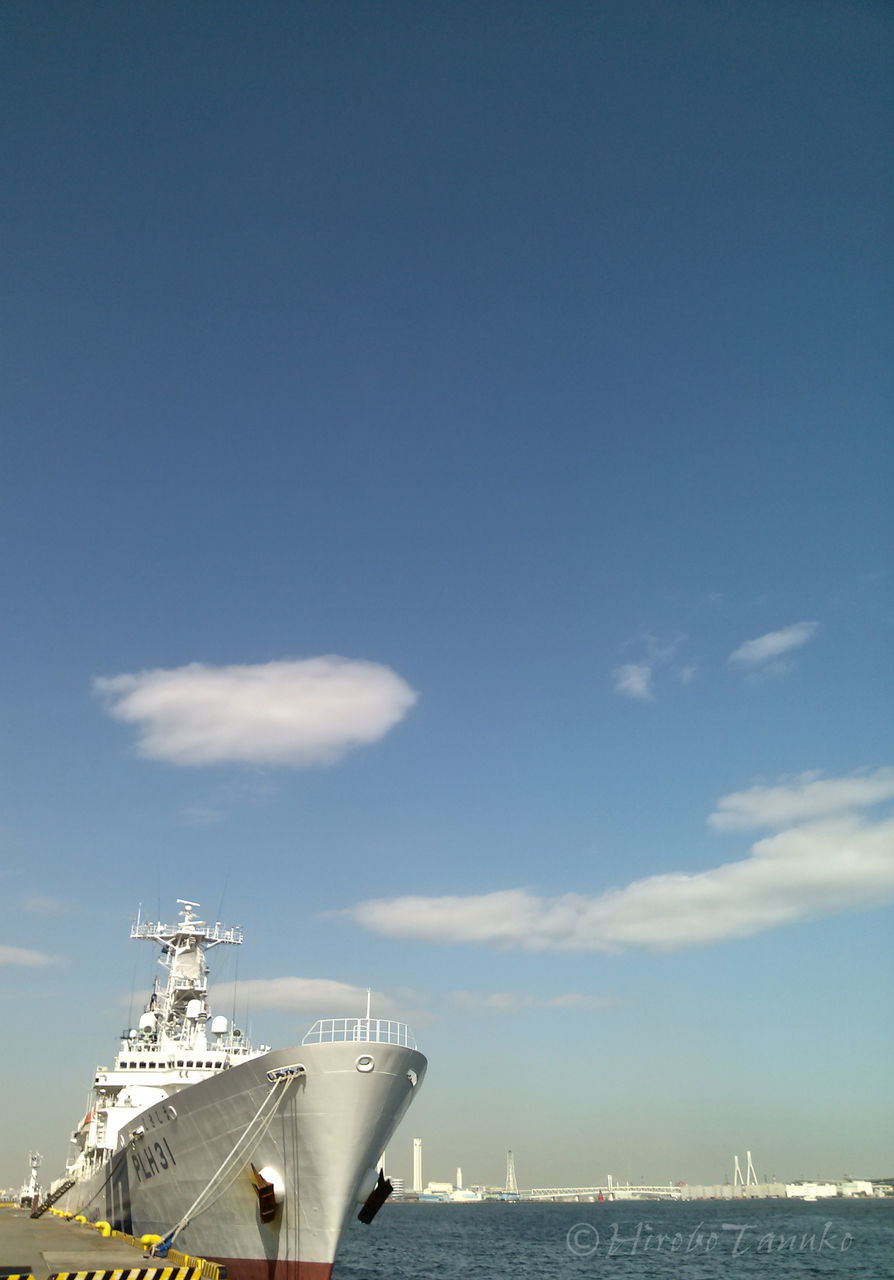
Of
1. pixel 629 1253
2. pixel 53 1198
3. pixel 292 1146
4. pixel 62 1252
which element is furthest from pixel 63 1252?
pixel 629 1253

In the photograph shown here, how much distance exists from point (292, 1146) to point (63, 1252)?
6454 mm

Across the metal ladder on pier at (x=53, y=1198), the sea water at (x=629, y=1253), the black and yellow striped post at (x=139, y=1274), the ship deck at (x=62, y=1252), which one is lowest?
the sea water at (x=629, y=1253)

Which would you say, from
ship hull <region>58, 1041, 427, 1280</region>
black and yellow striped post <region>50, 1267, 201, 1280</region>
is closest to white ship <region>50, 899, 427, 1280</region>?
ship hull <region>58, 1041, 427, 1280</region>

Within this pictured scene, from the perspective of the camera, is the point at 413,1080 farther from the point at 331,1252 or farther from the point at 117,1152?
the point at 117,1152

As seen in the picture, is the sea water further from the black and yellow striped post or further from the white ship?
the black and yellow striped post

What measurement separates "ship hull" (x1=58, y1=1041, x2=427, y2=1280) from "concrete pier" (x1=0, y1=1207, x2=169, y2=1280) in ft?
6.79

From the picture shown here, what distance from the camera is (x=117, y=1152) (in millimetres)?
27922

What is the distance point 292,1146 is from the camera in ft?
68.1

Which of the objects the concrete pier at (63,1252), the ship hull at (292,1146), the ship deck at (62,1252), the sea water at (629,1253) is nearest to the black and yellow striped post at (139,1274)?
the concrete pier at (63,1252)

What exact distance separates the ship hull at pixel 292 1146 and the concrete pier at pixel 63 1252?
207 centimetres

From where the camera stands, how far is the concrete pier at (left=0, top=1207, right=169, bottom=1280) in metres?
18.5

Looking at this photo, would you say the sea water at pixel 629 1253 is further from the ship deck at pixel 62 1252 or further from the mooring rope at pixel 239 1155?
the mooring rope at pixel 239 1155

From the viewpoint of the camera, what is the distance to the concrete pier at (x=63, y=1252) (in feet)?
60.8

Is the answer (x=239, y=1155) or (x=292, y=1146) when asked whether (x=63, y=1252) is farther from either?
(x=292, y=1146)
